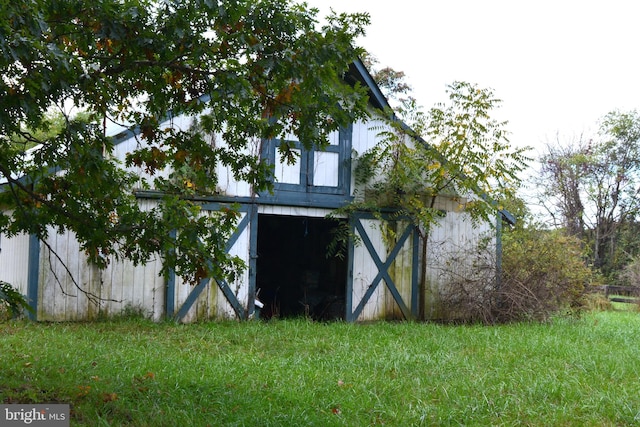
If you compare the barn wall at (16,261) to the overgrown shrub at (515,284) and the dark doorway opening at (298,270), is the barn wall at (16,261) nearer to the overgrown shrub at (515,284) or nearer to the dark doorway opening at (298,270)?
the dark doorway opening at (298,270)

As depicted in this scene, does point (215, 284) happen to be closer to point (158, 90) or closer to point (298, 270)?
point (298, 270)

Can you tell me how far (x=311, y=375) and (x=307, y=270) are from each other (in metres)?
8.63

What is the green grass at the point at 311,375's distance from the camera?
589cm

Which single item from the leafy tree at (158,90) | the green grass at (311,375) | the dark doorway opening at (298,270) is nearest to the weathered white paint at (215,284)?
the green grass at (311,375)

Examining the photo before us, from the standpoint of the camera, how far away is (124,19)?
16.6 feet

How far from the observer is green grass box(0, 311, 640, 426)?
589 centimetres

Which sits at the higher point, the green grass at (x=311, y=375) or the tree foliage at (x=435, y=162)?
the tree foliage at (x=435, y=162)

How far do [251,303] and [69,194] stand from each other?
6.32 m

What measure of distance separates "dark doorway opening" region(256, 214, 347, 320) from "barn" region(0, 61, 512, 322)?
1.9 inches

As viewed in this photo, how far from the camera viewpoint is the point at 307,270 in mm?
15836

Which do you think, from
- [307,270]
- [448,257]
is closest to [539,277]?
[448,257]

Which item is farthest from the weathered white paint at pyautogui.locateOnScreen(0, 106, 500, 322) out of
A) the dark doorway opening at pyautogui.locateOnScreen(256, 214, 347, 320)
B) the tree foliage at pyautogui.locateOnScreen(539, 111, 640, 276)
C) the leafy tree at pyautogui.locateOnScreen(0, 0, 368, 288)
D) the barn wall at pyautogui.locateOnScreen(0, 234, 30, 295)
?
the tree foliage at pyautogui.locateOnScreen(539, 111, 640, 276)

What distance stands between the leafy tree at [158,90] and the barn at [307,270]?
4.14m

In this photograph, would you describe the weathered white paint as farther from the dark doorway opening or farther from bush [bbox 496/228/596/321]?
the dark doorway opening
